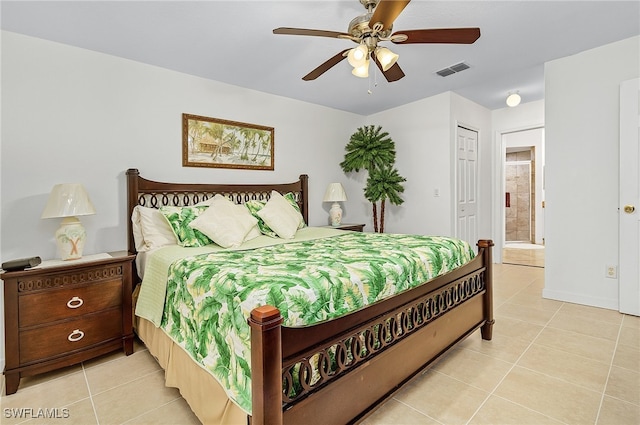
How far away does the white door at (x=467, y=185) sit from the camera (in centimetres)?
438

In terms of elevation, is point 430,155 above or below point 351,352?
above

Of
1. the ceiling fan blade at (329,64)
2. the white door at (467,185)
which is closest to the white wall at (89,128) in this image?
the ceiling fan blade at (329,64)

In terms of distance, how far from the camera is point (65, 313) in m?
2.18

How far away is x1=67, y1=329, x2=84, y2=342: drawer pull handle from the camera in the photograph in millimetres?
2196

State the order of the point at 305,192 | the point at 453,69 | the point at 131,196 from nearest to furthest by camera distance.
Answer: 1. the point at 131,196
2. the point at 453,69
3. the point at 305,192

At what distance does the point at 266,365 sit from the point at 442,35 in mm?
2037

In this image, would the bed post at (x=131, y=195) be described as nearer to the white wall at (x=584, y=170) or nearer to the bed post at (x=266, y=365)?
the bed post at (x=266, y=365)

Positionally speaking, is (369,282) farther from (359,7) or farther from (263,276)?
→ (359,7)

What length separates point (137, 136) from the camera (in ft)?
9.71

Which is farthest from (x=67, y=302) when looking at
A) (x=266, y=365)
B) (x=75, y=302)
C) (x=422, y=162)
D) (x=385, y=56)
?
(x=422, y=162)

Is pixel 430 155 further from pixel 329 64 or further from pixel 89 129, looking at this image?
pixel 89 129

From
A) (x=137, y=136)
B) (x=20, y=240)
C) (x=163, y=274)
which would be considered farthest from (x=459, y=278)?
(x=20, y=240)

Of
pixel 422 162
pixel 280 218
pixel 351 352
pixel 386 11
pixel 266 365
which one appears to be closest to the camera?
pixel 266 365


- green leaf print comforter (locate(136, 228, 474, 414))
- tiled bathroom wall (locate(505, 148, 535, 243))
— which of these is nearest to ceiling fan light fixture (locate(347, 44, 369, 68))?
green leaf print comforter (locate(136, 228, 474, 414))
